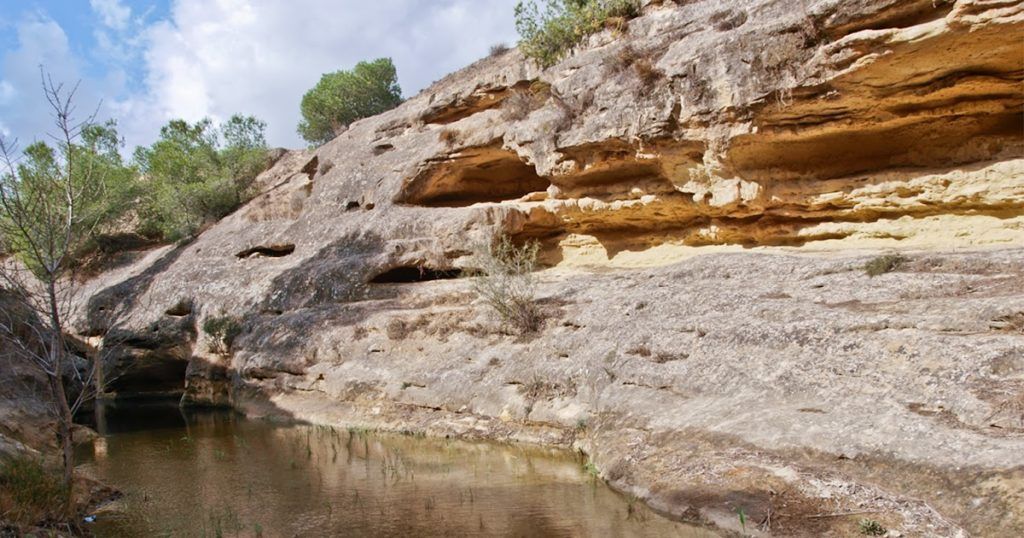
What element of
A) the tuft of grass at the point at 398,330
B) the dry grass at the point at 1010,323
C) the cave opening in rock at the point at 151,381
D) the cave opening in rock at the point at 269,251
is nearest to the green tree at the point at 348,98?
the cave opening in rock at the point at 269,251

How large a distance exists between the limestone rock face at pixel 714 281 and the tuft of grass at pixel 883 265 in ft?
0.79

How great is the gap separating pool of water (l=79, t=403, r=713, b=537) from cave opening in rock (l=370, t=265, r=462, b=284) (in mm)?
6667

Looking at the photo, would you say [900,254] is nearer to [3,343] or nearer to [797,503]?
[797,503]

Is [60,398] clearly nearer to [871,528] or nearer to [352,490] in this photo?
[352,490]

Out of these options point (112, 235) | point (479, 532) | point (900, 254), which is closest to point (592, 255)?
point (900, 254)

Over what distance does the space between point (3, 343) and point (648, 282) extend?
1313 centimetres

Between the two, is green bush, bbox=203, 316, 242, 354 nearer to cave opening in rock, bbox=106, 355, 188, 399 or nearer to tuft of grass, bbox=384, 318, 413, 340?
cave opening in rock, bbox=106, 355, 188, 399

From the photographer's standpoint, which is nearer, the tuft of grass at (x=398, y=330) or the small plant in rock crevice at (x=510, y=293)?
the small plant in rock crevice at (x=510, y=293)

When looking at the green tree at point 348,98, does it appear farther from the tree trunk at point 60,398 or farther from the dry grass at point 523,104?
the tree trunk at point 60,398

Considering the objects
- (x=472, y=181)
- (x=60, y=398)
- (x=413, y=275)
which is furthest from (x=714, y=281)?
A: (x=472, y=181)

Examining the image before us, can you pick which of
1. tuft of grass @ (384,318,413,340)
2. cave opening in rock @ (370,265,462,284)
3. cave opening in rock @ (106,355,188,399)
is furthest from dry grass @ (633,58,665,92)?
cave opening in rock @ (106,355,188,399)

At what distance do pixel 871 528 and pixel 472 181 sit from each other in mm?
19657

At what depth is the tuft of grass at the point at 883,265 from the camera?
12.2 metres

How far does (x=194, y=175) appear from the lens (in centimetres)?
3906
